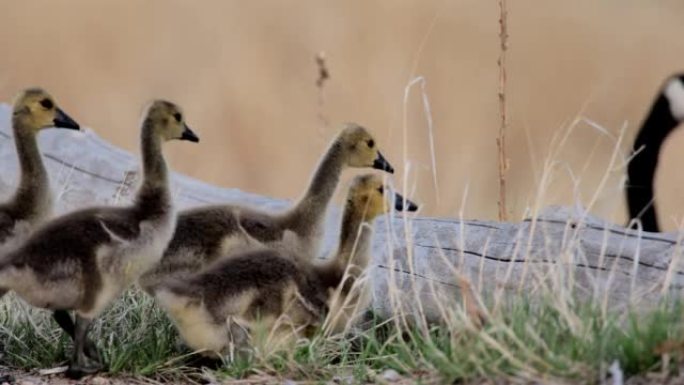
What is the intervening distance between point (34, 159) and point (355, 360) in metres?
1.39

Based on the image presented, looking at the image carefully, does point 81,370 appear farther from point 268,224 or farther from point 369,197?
point 369,197

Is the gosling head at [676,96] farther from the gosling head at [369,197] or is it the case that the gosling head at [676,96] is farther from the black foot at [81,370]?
the black foot at [81,370]

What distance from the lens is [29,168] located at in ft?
22.0

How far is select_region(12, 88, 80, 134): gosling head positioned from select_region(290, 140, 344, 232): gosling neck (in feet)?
2.94

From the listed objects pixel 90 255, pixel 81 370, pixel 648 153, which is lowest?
pixel 81 370

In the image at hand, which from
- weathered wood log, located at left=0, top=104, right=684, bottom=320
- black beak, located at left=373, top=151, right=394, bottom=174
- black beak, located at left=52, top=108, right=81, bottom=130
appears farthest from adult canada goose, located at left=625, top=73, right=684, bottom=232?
black beak, located at left=52, top=108, right=81, bottom=130

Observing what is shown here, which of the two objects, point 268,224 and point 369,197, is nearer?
point 369,197

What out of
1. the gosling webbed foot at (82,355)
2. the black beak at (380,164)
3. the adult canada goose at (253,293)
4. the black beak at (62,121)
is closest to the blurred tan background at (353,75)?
the black beak at (380,164)

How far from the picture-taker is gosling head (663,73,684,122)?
8383 mm

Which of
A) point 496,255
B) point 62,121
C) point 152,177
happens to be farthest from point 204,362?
point 496,255

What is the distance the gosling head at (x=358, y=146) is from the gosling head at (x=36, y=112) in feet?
3.39

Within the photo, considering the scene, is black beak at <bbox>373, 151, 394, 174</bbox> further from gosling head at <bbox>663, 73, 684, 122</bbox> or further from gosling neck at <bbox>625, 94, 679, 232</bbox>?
gosling head at <bbox>663, 73, 684, 122</bbox>

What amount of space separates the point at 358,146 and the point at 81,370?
141 centimetres

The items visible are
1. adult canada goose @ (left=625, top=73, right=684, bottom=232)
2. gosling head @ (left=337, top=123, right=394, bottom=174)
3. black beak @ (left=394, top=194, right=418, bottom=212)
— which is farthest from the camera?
adult canada goose @ (left=625, top=73, right=684, bottom=232)
